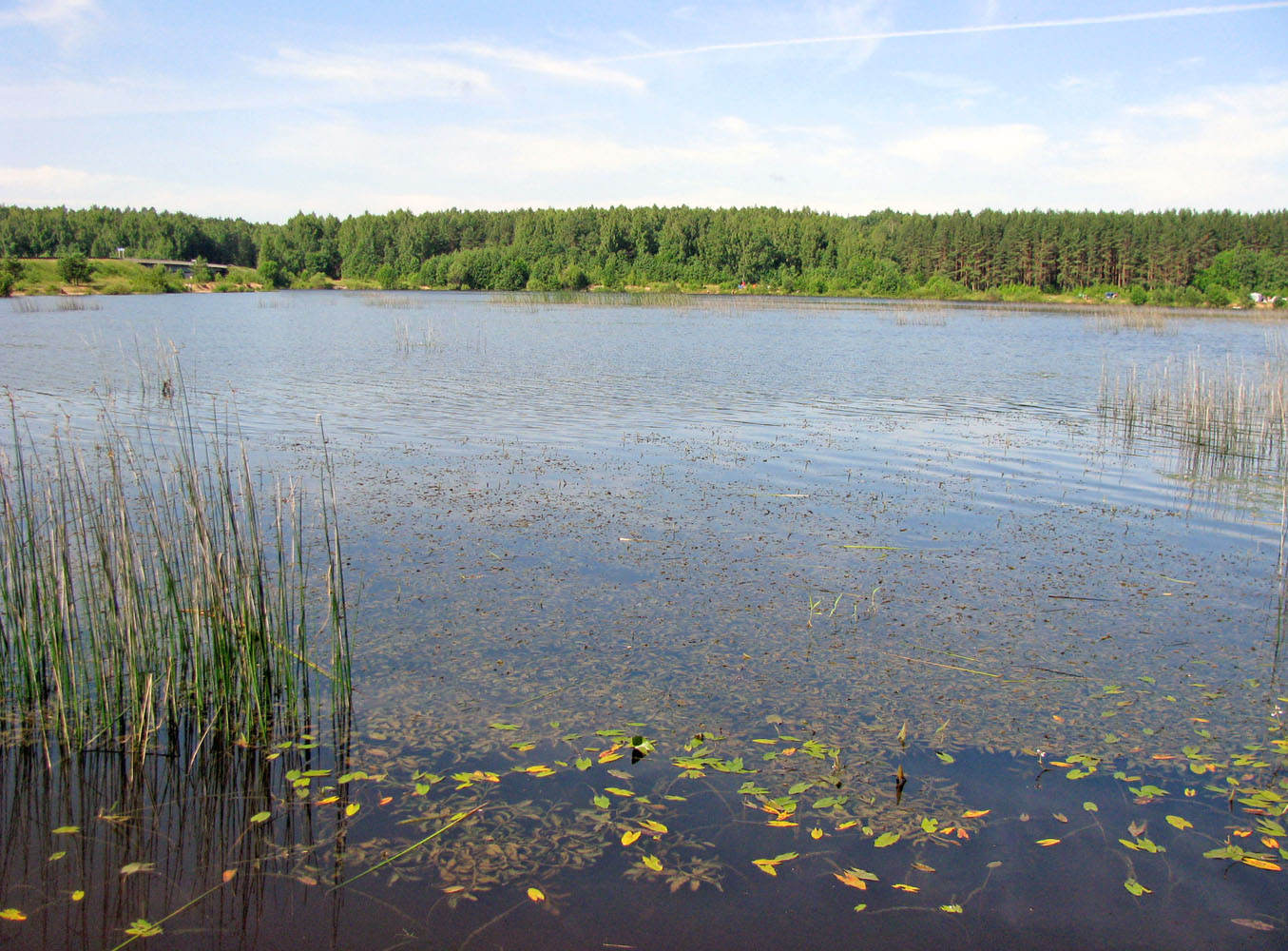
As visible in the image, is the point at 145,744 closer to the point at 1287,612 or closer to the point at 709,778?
the point at 709,778

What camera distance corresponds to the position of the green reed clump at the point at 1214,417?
12391mm

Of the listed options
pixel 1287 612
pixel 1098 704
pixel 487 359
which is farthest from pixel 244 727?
pixel 487 359

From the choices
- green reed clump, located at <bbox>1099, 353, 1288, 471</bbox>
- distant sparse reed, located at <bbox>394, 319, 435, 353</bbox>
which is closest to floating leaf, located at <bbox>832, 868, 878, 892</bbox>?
green reed clump, located at <bbox>1099, 353, 1288, 471</bbox>

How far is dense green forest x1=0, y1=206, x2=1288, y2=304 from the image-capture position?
280ft

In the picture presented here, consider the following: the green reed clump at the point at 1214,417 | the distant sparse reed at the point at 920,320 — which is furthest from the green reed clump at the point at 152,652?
the distant sparse reed at the point at 920,320

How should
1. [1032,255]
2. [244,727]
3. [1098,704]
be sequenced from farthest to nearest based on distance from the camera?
[1032,255], [1098,704], [244,727]

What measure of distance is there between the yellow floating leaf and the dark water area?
0.01 metres

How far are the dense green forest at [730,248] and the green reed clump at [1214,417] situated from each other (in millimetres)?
66709

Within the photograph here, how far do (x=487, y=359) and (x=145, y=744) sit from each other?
2022 cm

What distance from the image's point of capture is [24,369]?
1858cm

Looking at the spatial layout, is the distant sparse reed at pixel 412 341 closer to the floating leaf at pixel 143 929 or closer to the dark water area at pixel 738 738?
the dark water area at pixel 738 738

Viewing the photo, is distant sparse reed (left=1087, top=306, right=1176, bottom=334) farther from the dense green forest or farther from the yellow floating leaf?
the yellow floating leaf

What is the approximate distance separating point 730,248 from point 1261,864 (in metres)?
105

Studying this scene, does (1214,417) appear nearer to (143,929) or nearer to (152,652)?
Result: (152,652)
